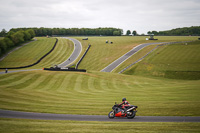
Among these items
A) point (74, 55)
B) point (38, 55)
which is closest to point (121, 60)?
point (74, 55)

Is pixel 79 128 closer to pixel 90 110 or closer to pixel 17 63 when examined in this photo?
pixel 90 110

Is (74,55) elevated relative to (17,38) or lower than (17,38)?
lower

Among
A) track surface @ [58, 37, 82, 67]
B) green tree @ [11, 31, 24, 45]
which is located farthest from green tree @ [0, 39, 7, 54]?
track surface @ [58, 37, 82, 67]

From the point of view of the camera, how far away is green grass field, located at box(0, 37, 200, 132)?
16.0m

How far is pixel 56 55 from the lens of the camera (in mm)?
101500

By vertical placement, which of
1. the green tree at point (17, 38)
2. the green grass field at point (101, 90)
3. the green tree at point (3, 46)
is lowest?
the green grass field at point (101, 90)

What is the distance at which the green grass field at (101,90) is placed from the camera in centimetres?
1596

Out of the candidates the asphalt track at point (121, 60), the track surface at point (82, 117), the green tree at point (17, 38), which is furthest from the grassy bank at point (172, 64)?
the green tree at point (17, 38)

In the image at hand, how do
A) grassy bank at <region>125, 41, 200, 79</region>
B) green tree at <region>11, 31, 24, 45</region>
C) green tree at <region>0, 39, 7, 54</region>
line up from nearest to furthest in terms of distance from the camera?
grassy bank at <region>125, 41, 200, 79</region>, green tree at <region>0, 39, 7, 54</region>, green tree at <region>11, 31, 24, 45</region>

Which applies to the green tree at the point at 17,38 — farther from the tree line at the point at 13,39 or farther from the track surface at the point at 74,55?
the track surface at the point at 74,55

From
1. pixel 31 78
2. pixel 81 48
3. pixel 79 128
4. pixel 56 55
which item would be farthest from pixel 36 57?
pixel 79 128

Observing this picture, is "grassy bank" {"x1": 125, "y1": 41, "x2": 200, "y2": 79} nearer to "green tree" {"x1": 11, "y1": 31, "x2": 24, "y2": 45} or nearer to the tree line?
the tree line

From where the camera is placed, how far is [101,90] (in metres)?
38.2

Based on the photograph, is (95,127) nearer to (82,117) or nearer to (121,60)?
(82,117)
